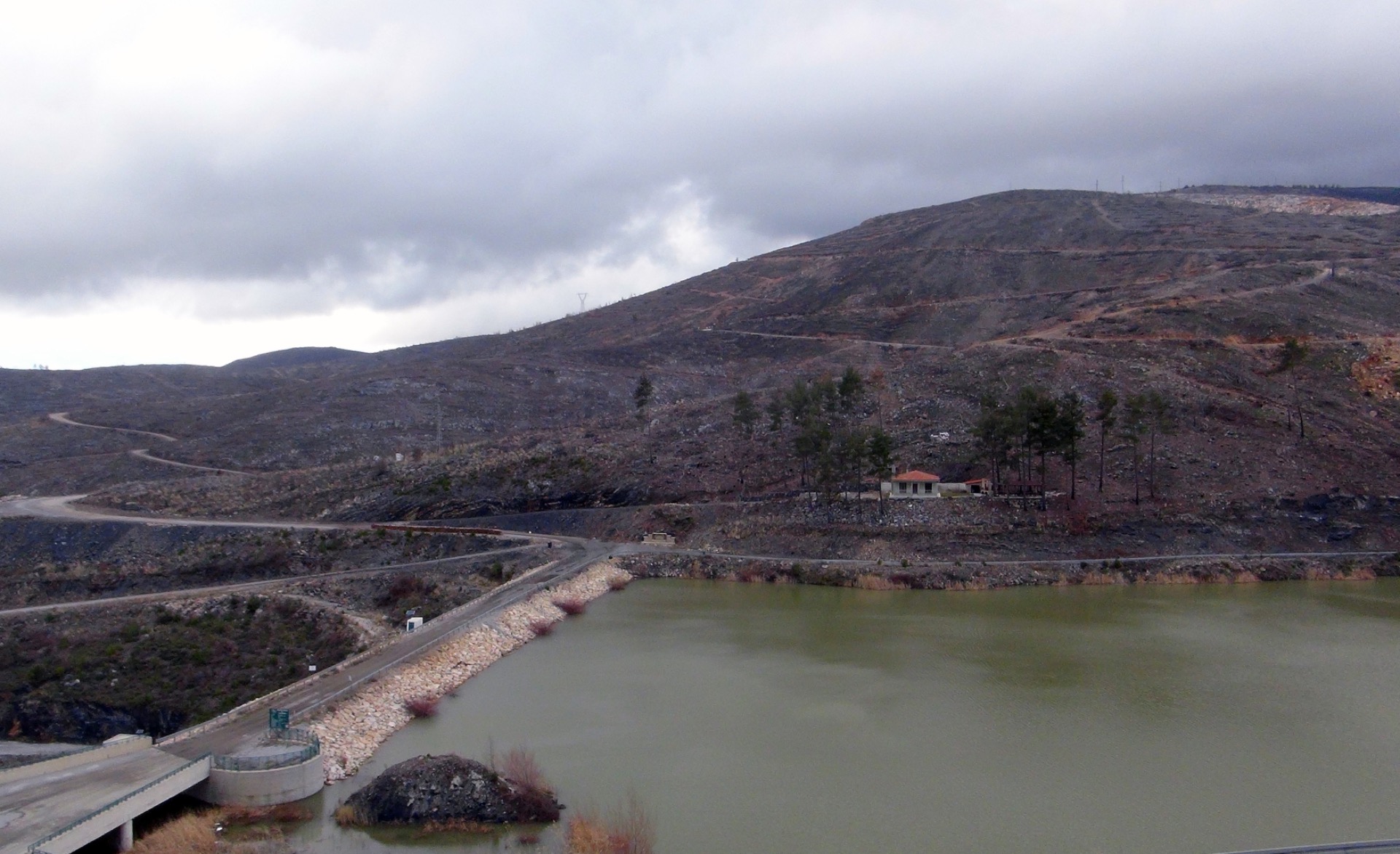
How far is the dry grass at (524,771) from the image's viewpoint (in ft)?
63.7

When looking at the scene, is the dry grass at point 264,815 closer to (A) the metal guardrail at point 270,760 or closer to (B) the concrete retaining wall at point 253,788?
(B) the concrete retaining wall at point 253,788

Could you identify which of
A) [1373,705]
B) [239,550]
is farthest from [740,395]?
[1373,705]

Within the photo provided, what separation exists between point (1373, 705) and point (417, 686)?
1017 inches

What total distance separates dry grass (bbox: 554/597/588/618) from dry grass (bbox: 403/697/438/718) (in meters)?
12.2

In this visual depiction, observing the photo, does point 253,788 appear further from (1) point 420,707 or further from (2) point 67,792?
(1) point 420,707

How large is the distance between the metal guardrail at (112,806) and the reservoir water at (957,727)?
8.80 ft

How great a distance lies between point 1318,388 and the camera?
5844 cm

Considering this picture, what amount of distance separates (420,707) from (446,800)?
7333 millimetres

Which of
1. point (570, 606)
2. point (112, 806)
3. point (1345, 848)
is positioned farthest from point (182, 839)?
point (570, 606)

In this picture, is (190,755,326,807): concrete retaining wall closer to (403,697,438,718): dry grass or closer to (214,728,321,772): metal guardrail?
(214,728,321,772): metal guardrail

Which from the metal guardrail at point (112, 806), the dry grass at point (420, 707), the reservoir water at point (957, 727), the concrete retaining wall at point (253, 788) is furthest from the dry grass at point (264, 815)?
the dry grass at point (420, 707)

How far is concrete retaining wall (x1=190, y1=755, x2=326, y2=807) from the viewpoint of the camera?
19359 millimetres

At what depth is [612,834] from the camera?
17.4 meters

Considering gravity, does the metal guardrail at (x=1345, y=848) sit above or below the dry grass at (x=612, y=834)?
above
